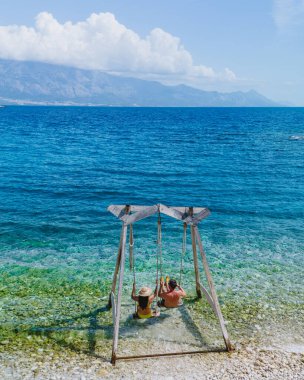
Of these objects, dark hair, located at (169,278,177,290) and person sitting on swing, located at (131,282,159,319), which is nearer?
person sitting on swing, located at (131,282,159,319)

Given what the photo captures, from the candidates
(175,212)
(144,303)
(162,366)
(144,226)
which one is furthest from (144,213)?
(144,226)

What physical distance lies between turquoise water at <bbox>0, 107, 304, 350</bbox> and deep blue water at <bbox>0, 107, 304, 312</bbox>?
75mm

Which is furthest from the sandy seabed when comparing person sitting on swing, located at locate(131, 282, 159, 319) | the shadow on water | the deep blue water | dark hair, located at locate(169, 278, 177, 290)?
the deep blue water

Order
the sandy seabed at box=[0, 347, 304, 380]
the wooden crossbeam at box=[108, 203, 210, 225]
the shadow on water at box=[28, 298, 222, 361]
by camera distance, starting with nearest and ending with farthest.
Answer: the sandy seabed at box=[0, 347, 304, 380], the shadow on water at box=[28, 298, 222, 361], the wooden crossbeam at box=[108, 203, 210, 225]

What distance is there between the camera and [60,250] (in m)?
21.9

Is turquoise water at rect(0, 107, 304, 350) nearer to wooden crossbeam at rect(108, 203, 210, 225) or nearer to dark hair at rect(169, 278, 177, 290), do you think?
dark hair at rect(169, 278, 177, 290)

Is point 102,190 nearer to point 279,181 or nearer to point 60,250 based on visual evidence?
point 60,250

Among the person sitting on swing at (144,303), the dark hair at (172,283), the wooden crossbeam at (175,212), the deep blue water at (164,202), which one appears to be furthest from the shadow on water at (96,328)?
the wooden crossbeam at (175,212)

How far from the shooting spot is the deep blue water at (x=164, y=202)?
792 inches

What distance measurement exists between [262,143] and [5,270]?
67373 millimetres

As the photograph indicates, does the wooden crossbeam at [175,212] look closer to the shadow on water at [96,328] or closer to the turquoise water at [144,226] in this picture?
the shadow on water at [96,328]

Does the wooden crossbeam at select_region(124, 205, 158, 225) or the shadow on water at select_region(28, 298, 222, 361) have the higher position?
the wooden crossbeam at select_region(124, 205, 158, 225)

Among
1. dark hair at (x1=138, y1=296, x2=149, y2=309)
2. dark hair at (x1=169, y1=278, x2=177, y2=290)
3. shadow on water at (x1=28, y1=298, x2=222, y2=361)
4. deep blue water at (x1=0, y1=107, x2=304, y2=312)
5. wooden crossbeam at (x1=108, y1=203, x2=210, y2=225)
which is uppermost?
wooden crossbeam at (x1=108, y1=203, x2=210, y2=225)

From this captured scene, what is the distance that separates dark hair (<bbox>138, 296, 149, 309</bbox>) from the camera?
537 inches
